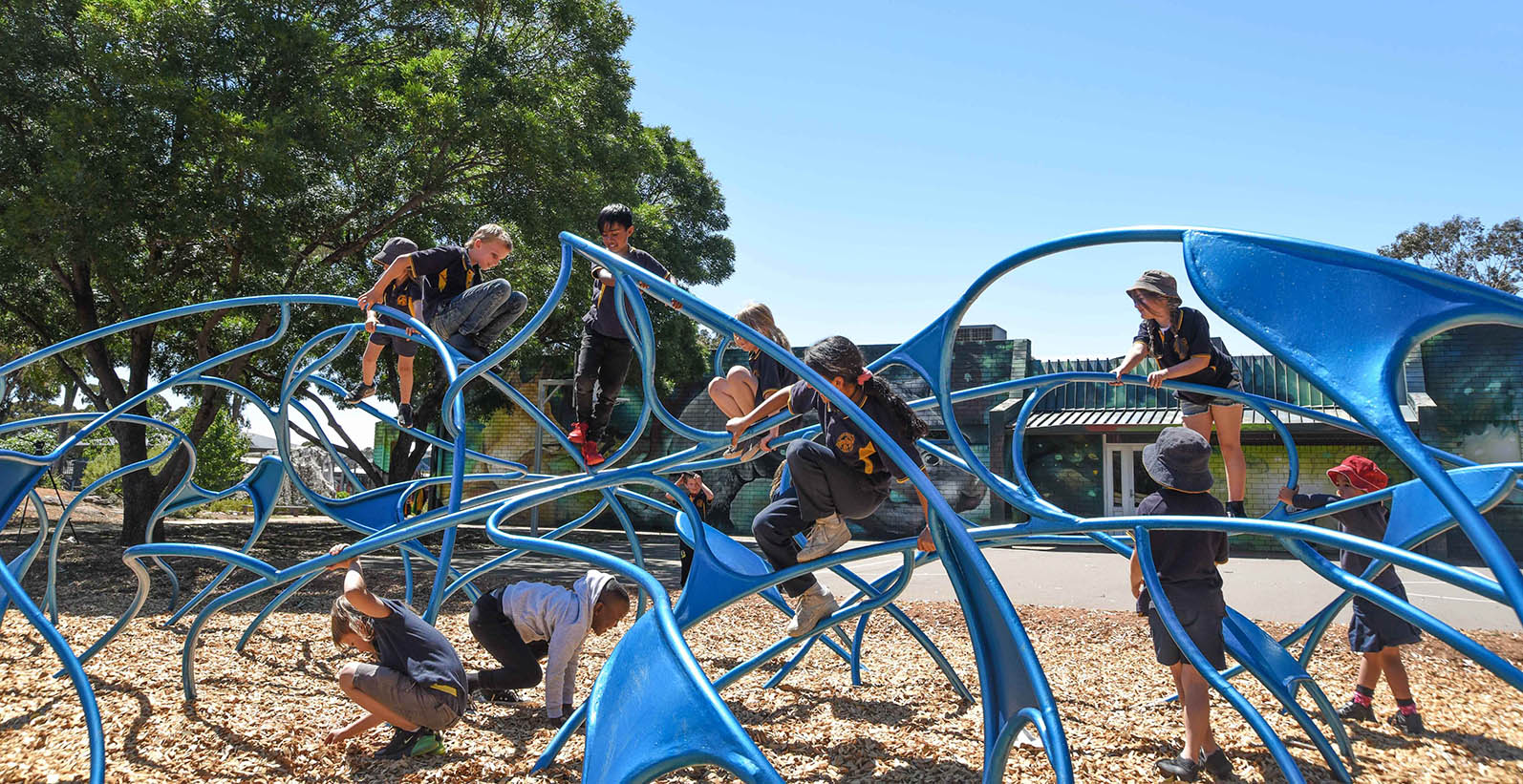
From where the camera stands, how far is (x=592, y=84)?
481 inches

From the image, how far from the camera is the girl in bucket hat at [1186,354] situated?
4.20 metres

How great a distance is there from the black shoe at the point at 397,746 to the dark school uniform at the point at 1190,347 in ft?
12.4

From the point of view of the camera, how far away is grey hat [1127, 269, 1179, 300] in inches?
170

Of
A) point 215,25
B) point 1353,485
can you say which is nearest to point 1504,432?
point 1353,485

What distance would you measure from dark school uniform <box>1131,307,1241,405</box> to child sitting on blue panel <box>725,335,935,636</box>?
5.47 ft

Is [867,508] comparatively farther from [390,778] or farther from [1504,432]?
[1504,432]

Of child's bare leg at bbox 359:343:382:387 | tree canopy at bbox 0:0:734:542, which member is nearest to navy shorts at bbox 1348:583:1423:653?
child's bare leg at bbox 359:343:382:387

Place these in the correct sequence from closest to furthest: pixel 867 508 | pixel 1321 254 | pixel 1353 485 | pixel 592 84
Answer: pixel 1321 254 → pixel 867 508 → pixel 1353 485 → pixel 592 84

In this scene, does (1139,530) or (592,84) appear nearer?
(1139,530)

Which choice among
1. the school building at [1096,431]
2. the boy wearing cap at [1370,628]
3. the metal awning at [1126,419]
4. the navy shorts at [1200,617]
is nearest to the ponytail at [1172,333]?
the boy wearing cap at [1370,628]

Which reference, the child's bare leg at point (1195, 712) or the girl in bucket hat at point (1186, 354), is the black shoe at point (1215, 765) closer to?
the child's bare leg at point (1195, 712)

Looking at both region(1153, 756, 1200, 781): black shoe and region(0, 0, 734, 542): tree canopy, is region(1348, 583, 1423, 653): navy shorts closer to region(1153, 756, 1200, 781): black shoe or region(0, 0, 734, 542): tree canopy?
region(1153, 756, 1200, 781): black shoe

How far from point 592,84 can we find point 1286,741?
11059 millimetres

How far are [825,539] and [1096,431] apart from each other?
14478mm
